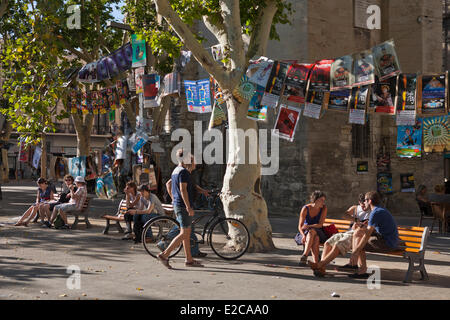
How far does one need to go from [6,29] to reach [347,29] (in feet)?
38.8

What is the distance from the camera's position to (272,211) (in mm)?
18797

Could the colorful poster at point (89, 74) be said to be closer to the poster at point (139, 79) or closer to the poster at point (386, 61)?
the poster at point (139, 79)

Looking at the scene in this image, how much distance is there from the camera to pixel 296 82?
10.8 m

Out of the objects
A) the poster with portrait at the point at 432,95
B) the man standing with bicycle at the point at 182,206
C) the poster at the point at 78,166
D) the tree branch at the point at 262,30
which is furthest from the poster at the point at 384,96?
the poster at the point at 78,166

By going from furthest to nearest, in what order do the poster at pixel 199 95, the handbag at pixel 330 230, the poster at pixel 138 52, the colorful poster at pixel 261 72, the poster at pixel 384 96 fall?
1. the poster at pixel 138 52
2. the poster at pixel 199 95
3. the colorful poster at pixel 261 72
4. the poster at pixel 384 96
5. the handbag at pixel 330 230

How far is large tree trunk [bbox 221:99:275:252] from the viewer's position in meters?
9.76

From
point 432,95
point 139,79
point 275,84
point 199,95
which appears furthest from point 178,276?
point 139,79

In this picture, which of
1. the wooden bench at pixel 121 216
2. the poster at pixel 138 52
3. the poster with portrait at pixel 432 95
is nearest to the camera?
the poster with portrait at pixel 432 95

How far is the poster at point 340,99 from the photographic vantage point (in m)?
10.9

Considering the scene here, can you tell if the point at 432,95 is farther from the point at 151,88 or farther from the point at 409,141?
the point at 409,141

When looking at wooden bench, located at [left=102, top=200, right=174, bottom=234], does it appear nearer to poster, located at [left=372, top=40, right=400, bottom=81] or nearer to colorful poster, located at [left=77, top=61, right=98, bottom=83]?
poster, located at [left=372, top=40, right=400, bottom=81]

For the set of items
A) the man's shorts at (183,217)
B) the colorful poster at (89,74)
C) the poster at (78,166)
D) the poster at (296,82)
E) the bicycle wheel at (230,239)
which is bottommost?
the bicycle wheel at (230,239)

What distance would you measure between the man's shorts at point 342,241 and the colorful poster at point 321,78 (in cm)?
389
